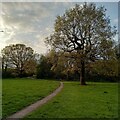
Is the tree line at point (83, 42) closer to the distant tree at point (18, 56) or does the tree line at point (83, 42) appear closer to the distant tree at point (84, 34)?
the distant tree at point (84, 34)

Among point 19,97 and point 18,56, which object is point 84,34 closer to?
point 19,97

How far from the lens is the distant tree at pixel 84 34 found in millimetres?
46250

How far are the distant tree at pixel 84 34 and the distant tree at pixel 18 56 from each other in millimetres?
51466

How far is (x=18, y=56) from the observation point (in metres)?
101

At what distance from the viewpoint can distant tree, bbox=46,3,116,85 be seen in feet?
152

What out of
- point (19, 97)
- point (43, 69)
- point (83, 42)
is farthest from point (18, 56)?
point (19, 97)

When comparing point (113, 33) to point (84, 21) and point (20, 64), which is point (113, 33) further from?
point (20, 64)

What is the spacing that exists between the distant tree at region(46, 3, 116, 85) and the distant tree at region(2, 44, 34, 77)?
2026 inches

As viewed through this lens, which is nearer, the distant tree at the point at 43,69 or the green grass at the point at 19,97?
the green grass at the point at 19,97

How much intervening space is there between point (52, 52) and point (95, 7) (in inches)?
427

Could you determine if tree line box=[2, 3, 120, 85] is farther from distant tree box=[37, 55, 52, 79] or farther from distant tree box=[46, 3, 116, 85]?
distant tree box=[37, 55, 52, 79]

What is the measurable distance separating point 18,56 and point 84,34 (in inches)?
2198

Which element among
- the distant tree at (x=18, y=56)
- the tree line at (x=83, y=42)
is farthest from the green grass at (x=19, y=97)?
the distant tree at (x=18, y=56)

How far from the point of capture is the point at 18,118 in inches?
539
